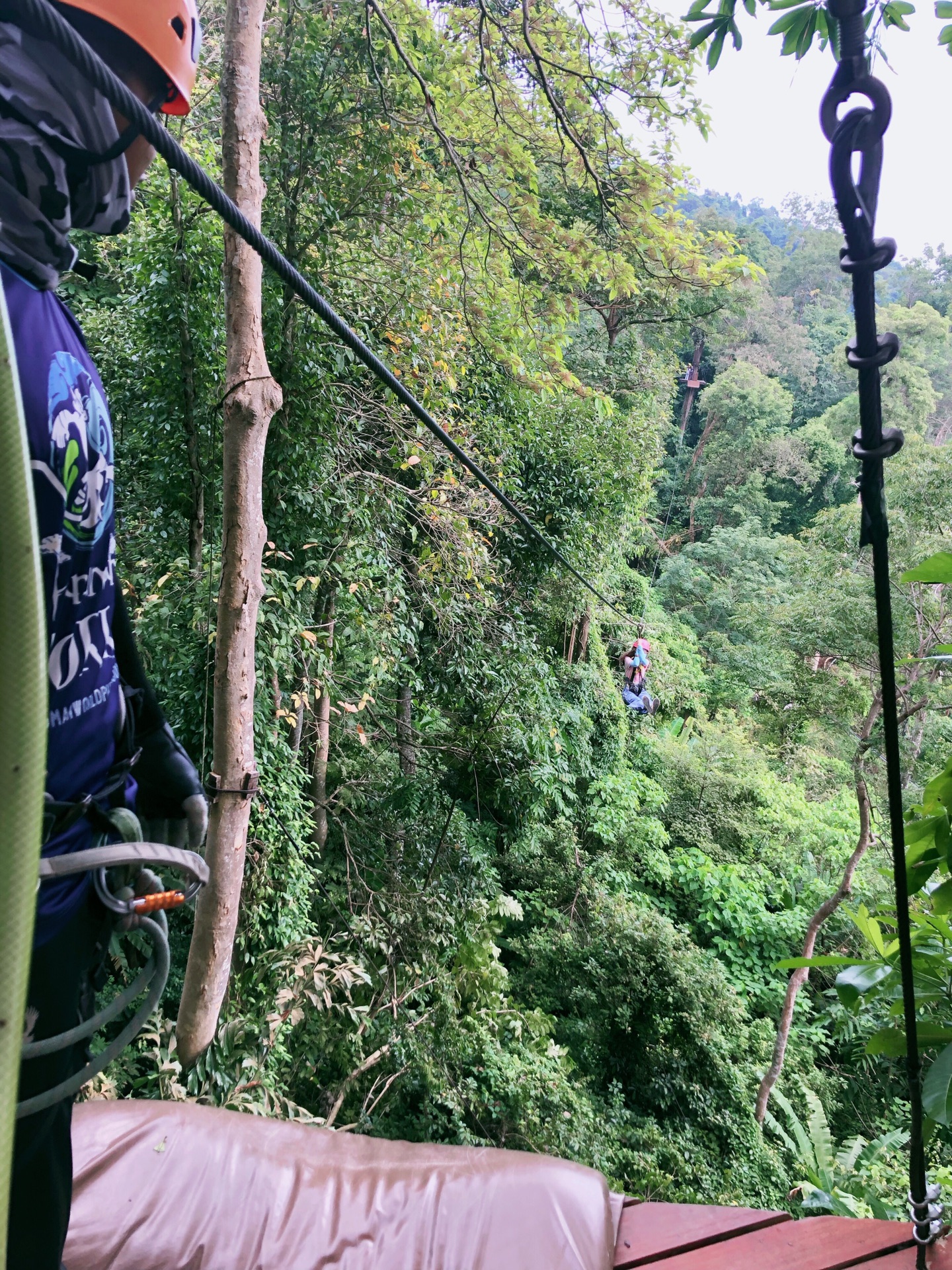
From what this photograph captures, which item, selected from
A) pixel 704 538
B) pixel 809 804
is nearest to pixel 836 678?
pixel 809 804

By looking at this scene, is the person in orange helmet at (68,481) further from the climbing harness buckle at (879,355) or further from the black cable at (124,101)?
the climbing harness buckle at (879,355)

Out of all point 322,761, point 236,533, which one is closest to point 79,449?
point 236,533

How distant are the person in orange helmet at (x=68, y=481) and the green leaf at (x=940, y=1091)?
1024 mm

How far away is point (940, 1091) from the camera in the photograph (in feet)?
2.95

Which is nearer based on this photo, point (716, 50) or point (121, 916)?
point (121, 916)

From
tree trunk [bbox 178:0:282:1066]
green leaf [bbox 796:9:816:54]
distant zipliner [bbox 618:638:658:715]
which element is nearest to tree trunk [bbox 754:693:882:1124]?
distant zipliner [bbox 618:638:658:715]

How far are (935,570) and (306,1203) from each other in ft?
5.33

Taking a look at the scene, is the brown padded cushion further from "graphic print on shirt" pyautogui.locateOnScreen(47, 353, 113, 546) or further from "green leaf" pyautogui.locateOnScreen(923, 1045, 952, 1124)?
"graphic print on shirt" pyautogui.locateOnScreen(47, 353, 113, 546)

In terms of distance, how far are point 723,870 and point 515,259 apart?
6.66 metres

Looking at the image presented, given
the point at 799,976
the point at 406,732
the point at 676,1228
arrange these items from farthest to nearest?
the point at 799,976, the point at 406,732, the point at 676,1228

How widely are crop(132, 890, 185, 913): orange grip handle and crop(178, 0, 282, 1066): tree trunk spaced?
1.83 m

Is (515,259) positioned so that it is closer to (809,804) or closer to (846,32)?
(846,32)

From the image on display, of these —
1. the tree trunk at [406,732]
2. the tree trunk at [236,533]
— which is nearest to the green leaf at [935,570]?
the tree trunk at [236,533]

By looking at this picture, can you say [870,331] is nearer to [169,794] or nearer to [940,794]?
[940,794]
